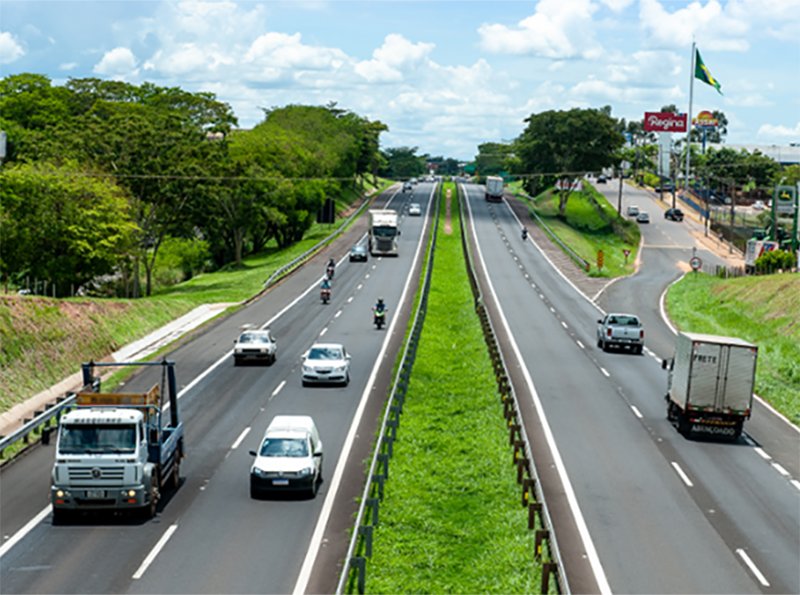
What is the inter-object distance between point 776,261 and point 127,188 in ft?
168

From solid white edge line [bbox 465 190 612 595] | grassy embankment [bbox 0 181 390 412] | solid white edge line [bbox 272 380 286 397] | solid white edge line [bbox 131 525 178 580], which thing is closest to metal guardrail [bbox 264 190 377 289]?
grassy embankment [bbox 0 181 390 412]

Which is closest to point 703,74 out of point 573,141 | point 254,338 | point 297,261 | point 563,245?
point 573,141

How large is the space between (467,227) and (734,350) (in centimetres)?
8080

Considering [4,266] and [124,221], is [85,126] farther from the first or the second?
[4,266]

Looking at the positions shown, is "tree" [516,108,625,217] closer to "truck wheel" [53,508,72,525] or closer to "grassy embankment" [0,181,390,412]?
"grassy embankment" [0,181,390,412]

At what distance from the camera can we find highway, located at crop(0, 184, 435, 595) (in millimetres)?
16656

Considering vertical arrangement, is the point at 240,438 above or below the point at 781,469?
below

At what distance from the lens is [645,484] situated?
76.5 ft

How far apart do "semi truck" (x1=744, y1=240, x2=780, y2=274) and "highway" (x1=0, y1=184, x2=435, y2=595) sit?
45.4 metres

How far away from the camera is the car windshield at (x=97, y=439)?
19156mm

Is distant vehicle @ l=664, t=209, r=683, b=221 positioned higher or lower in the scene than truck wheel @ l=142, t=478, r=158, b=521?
higher

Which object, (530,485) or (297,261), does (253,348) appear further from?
(297,261)

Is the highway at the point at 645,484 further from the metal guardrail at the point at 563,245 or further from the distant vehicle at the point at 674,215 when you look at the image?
the distant vehicle at the point at 674,215

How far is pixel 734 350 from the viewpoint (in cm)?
2811
